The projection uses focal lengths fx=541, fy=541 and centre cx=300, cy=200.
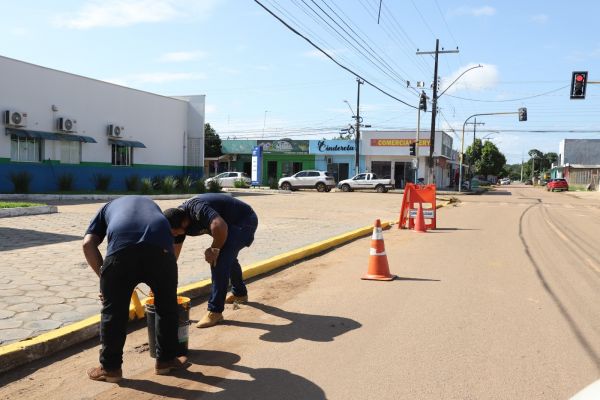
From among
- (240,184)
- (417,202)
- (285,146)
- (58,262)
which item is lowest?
(58,262)

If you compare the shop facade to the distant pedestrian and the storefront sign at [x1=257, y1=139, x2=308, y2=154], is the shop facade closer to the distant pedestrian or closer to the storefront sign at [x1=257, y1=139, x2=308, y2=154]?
the storefront sign at [x1=257, y1=139, x2=308, y2=154]

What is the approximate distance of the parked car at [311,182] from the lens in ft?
138

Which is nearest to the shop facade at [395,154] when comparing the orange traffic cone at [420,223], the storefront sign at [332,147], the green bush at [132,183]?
the storefront sign at [332,147]

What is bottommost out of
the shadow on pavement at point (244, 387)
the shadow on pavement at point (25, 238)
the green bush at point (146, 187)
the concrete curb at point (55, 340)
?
the shadow on pavement at point (244, 387)

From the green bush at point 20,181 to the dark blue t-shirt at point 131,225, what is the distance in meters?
21.1

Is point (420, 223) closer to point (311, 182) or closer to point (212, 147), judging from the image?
point (311, 182)

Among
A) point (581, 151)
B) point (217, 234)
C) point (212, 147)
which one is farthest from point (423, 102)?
point (581, 151)

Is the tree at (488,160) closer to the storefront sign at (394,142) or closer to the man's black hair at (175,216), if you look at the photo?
the storefront sign at (394,142)

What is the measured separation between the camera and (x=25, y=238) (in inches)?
419

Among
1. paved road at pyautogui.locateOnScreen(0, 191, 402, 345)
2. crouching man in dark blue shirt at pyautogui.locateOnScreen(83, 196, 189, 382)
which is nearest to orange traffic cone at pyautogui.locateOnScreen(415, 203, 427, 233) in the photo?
paved road at pyautogui.locateOnScreen(0, 191, 402, 345)

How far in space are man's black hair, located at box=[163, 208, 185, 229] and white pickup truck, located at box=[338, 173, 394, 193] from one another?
1520 inches

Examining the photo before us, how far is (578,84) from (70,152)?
79.5 ft

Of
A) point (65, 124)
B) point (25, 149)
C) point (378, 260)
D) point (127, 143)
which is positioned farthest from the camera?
→ point (127, 143)

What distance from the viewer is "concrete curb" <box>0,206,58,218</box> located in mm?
14746
